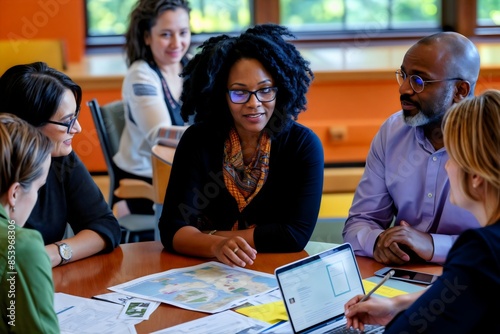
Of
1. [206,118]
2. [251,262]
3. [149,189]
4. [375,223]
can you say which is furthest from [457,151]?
[149,189]

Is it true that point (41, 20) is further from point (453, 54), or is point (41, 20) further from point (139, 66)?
point (453, 54)

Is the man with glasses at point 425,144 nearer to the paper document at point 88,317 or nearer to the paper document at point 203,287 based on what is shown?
the paper document at point 203,287

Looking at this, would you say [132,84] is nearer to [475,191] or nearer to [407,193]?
[407,193]

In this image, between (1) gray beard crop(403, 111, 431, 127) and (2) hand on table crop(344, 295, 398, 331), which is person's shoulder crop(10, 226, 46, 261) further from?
(1) gray beard crop(403, 111, 431, 127)

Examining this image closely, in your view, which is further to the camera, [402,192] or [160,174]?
[160,174]

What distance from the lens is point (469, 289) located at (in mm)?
1327

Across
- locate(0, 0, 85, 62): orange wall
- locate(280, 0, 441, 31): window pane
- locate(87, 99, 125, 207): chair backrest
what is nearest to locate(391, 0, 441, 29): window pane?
locate(280, 0, 441, 31): window pane

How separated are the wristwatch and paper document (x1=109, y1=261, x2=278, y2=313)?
9.2 inches

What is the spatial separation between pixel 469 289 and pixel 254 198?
1.05 meters

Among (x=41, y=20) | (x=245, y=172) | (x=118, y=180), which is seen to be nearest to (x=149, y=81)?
(x=118, y=180)

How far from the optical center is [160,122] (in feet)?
12.1

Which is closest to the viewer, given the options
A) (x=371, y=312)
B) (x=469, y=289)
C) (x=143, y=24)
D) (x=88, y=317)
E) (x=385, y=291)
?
(x=469, y=289)

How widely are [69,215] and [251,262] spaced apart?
23.4 inches

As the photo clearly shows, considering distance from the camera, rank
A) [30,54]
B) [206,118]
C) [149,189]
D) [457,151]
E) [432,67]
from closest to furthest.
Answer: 1. [457,151]
2. [432,67]
3. [206,118]
4. [149,189]
5. [30,54]
